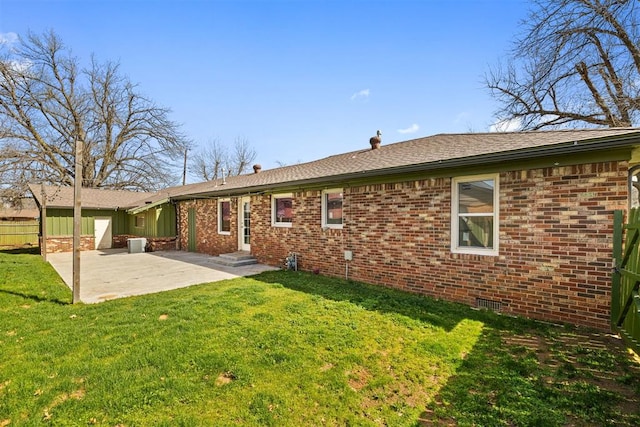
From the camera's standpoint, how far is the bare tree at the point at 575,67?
10664mm

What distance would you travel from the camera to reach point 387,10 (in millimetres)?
8102

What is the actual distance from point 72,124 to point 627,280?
32.5 m

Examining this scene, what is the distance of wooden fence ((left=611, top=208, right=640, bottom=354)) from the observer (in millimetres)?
3359

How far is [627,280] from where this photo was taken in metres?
3.70

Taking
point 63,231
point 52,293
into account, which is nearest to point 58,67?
point 63,231

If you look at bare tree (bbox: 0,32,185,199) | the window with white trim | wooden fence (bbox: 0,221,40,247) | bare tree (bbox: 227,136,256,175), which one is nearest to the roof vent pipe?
the window with white trim

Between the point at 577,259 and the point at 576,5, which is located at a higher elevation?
the point at 576,5

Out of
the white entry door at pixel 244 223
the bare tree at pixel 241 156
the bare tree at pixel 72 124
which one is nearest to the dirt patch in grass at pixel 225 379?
the white entry door at pixel 244 223

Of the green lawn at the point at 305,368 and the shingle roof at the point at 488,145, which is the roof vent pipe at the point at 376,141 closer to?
the shingle roof at the point at 488,145

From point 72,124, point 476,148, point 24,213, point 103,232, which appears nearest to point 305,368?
point 476,148

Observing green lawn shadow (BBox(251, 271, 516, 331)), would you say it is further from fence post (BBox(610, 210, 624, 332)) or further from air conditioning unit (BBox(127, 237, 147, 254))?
air conditioning unit (BBox(127, 237, 147, 254))

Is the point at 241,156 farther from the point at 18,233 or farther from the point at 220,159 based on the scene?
the point at 18,233

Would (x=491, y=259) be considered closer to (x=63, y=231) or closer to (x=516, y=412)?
(x=516, y=412)

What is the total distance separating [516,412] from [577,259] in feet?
10.2
